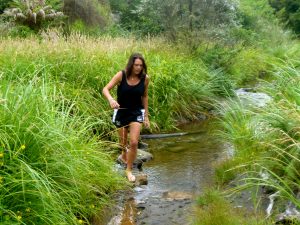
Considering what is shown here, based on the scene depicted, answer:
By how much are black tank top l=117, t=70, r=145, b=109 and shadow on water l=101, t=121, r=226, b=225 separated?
103 centimetres

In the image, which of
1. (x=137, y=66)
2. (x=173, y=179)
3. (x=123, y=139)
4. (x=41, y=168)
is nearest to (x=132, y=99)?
(x=137, y=66)

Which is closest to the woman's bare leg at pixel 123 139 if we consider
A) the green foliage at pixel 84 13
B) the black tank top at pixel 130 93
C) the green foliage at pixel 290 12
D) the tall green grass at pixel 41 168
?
the black tank top at pixel 130 93

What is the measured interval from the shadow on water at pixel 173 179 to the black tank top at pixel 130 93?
1034 mm

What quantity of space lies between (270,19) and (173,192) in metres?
22.6

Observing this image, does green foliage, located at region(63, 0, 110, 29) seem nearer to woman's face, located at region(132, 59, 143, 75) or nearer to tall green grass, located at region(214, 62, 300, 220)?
tall green grass, located at region(214, 62, 300, 220)

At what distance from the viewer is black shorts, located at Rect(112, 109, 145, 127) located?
580 centimetres

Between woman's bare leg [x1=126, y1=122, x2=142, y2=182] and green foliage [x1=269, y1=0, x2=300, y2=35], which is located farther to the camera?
→ green foliage [x1=269, y1=0, x2=300, y2=35]

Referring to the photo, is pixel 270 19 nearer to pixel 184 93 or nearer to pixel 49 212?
pixel 184 93

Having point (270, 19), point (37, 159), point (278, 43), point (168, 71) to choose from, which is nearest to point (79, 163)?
point (37, 159)

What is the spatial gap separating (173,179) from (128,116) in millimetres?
1034

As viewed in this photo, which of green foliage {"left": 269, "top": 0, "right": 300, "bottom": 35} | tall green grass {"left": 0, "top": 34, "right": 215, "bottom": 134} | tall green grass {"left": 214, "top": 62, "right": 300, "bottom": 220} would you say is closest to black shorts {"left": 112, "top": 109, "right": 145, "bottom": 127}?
tall green grass {"left": 0, "top": 34, "right": 215, "bottom": 134}

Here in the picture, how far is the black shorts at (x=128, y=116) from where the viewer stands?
19.0 feet

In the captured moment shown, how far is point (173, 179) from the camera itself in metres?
6.01

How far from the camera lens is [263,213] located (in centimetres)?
437
